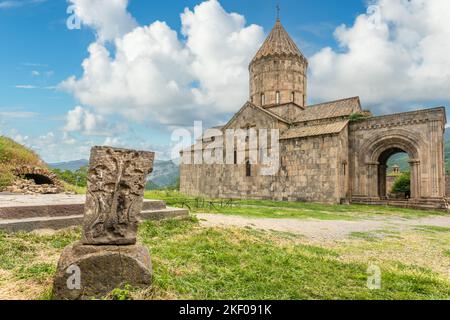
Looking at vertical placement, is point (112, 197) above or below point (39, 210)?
above

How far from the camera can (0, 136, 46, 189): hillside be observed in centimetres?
1180

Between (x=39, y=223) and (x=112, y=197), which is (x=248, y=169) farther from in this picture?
(x=112, y=197)

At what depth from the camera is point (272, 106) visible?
2438 centimetres

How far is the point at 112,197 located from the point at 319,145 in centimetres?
1773

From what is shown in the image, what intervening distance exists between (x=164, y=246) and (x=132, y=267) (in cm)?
206

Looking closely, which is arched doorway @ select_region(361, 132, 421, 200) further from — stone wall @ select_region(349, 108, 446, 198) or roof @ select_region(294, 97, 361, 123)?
roof @ select_region(294, 97, 361, 123)

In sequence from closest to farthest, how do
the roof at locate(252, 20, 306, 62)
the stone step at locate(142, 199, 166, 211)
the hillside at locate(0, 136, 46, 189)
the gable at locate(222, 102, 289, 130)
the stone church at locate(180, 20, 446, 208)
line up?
the stone step at locate(142, 199, 166, 211) → the hillside at locate(0, 136, 46, 189) → the stone church at locate(180, 20, 446, 208) → the gable at locate(222, 102, 289, 130) → the roof at locate(252, 20, 306, 62)

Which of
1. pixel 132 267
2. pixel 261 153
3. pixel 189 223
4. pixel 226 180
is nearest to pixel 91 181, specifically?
pixel 132 267

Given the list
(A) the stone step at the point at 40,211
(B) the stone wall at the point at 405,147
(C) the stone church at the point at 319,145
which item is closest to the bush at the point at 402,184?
(C) the stone church at the point at 319,145

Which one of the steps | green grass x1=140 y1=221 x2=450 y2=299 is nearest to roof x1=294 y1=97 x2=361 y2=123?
green grass x1=140 y1=221 x2=450 y2=299

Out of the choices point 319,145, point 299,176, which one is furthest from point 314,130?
point 299,176

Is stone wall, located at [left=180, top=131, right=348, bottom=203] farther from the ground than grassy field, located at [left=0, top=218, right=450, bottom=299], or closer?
farther from the ground

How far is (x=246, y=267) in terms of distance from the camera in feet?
12.9
